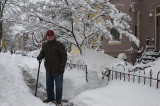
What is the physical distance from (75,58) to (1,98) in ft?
11.8

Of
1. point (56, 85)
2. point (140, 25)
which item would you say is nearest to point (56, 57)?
point (56, 85)

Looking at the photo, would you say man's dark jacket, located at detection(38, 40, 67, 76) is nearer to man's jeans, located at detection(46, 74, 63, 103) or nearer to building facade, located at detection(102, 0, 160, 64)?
man's jeans, located at detection(46, 74, 63, 103)

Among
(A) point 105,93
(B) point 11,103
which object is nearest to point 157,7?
(A) point 105,93

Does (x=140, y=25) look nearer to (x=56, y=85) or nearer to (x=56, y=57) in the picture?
(x=56, y=57)

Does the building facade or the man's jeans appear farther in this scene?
the building facade

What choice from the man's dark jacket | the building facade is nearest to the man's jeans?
the man's dark jacket

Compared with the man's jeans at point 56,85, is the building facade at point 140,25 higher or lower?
higher

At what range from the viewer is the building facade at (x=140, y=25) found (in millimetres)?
10242

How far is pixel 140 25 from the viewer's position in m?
11.3

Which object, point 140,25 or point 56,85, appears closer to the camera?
point 56,85

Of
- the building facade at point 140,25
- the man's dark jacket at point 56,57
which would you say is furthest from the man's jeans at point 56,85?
the building facade at point 140,25

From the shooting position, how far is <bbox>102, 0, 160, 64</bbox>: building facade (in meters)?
10.2

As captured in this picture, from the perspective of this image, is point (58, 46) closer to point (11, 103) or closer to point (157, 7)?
point (11, 103)

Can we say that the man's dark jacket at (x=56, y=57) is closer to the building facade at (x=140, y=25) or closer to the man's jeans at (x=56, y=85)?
the man's jeans at (x=56, y=85)
